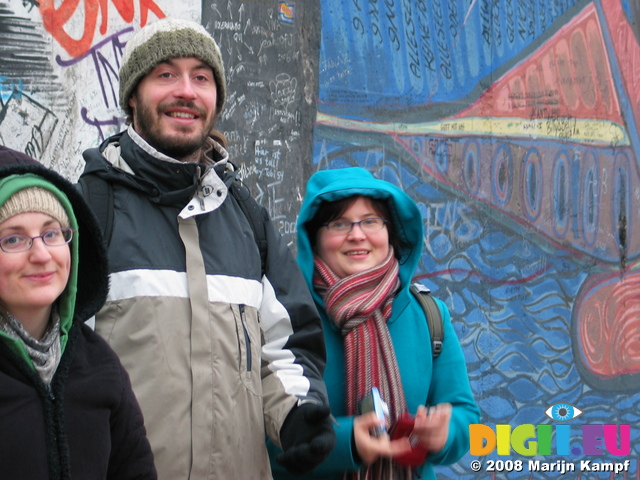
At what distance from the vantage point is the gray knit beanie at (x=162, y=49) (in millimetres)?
3049

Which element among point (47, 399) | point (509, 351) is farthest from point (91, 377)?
point (509, 351)

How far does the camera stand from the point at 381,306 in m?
3.38

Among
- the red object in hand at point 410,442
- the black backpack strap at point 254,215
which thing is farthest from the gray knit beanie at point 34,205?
the red object in hand at point 410,442

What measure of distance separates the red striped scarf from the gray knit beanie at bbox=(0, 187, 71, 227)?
1.22 meters

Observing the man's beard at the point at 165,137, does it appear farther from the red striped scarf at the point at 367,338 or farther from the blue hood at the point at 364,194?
the red striped scarf at the point at 367,338

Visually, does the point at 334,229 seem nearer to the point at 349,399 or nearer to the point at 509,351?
the point at 349,399

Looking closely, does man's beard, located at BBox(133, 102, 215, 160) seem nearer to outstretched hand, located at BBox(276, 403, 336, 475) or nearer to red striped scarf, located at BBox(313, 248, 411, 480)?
red striped scarf, located at BBox(313, 248, 411, 480)

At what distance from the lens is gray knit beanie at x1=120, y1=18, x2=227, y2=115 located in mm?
3049

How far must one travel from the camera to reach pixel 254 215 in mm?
3109

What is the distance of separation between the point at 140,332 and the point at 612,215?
5281 millimetres

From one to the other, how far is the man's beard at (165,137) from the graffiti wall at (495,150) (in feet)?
8.07

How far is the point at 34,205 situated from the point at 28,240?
86mm

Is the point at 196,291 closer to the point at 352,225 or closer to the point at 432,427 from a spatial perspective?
the point at 352,225

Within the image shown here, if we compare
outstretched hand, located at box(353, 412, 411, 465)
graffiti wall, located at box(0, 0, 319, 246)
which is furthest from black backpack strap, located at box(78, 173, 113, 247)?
graffiti wall, located at box(0, 0, 319, 246)
